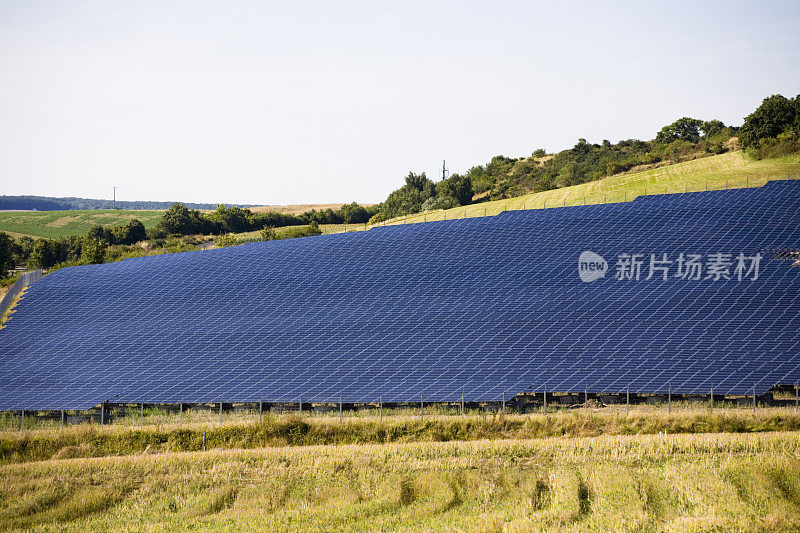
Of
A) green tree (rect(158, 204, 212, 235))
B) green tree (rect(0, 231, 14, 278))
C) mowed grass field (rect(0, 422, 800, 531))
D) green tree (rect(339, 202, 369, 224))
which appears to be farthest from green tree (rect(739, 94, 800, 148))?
green tree (rect(0, 231, 14, 278))

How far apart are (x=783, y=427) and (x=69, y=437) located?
39.5 metres

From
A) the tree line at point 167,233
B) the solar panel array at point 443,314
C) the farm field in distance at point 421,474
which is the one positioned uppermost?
the tree line at point 167,233

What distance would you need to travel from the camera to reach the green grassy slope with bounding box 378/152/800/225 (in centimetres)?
7612

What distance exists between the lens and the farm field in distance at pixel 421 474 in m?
26.5

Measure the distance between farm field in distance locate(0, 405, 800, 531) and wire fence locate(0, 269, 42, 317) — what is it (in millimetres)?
16936

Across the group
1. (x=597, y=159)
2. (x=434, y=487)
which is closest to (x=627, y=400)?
(x=434, y=487)

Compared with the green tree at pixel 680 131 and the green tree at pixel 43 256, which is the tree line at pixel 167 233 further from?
the green tree at pixel 680 131

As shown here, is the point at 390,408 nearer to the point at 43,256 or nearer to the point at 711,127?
the point at 43,256

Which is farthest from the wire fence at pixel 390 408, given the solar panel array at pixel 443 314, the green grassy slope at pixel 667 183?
the green grassy slope at pixel 667 183

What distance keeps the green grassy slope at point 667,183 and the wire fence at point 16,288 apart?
40597 mm

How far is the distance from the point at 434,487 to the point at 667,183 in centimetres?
6588

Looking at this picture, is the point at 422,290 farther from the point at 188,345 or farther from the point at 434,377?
the point at 188,345

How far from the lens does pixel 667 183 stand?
277ft

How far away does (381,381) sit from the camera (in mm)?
44719
